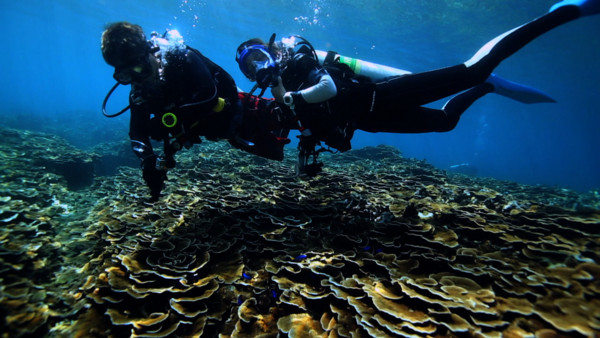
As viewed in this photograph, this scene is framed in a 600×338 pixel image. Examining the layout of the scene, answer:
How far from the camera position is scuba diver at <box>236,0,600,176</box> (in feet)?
13.2

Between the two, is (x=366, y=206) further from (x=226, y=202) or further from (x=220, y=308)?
(x=220, y=308)

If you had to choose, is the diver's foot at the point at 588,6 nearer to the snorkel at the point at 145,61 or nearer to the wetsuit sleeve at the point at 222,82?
the wetsuit sleeve at the point at 222,82

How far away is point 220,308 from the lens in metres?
2.78

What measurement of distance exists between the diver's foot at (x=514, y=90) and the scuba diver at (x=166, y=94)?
15.3 ft

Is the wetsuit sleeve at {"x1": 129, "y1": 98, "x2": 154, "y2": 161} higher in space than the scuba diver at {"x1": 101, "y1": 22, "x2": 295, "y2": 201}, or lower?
lower

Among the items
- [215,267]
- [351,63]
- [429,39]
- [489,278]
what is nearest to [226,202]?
[215,267]

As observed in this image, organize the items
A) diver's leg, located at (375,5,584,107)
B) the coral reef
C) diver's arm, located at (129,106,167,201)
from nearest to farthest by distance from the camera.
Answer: the coral reef < diver's arm, located at (129,106,167,201) < diver's leg, located at (375,5,584,107)

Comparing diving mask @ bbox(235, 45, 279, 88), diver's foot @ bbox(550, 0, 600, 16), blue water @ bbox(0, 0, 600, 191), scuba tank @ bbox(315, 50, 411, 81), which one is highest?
blue water @ bbox(0, 0, 600, 191)

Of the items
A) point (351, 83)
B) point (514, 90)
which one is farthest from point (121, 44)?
point (514, 90)

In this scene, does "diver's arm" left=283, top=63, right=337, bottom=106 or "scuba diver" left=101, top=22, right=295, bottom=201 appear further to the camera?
"diver's arm" left=283, top=63, right=337, bottom=106

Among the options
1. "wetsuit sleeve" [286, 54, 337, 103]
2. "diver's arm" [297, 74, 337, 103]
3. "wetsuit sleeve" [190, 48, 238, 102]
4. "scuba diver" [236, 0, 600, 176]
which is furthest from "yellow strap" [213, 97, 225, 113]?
"diver's arm" [297, 74, 337, 103]

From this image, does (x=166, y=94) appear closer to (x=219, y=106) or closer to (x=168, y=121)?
(x=168, y=121)

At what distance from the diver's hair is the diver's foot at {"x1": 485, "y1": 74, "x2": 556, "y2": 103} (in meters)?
6.50

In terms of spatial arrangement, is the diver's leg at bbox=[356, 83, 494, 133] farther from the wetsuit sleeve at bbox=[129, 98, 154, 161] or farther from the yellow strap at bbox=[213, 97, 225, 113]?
the wetsuit sleeve at bbox=[129, 98, 154, 161]
